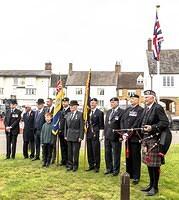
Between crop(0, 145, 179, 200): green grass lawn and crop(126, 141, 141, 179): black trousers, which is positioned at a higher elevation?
crop(126, 141, 141, 179): black trousers

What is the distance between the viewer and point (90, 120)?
11.2m

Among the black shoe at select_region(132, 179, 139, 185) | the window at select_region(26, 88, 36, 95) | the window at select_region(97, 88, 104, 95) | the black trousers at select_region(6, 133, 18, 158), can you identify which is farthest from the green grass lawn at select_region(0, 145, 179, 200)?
the window at select_region(26, 88, 36, 95)

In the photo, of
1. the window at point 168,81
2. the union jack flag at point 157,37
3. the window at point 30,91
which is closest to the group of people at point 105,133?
the union jack flag at point 157,37

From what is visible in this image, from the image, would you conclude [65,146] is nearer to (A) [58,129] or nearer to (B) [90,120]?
(A) [58,129]

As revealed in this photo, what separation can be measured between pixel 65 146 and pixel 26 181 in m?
2.86

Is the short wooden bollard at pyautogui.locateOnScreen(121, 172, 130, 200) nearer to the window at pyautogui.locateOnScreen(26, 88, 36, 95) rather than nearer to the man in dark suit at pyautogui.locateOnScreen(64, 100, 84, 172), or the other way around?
the man in dark suit at pyautogui.locateOnScreen(64, 100, 84, 172)

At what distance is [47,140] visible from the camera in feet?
38.6

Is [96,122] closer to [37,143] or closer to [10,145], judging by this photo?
[37,143]

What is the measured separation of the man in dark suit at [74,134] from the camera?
36.2 ft

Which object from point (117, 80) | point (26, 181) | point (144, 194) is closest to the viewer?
point (144, 194)

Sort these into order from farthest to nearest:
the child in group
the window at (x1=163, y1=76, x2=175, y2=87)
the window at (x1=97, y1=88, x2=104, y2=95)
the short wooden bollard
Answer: the window at (x1=97, y1=88, x2=104, y2=95), the window at (x1=163, y1=76, x2=175, y2=87), the child in group, the short wooden bollard

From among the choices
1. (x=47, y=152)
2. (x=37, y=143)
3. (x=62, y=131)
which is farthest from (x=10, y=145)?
(x=62, y=131)

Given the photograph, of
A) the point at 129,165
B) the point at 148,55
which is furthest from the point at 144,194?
the point at 148,55

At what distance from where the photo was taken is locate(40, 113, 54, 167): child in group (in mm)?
11758
